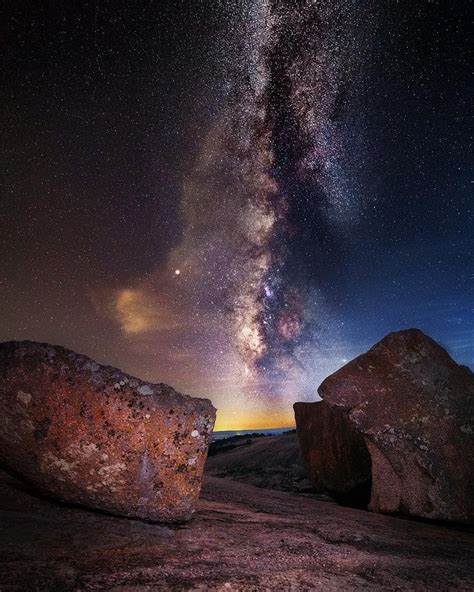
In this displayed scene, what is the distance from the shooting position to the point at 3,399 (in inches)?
107

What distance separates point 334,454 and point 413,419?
2026 mm

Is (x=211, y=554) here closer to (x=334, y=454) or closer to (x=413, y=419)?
(x=413, y=419)

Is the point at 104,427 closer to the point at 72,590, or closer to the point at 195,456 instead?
the point at 195,456

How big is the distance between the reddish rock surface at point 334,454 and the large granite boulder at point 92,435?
11.6 feet

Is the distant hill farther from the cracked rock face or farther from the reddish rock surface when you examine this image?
the cracked rock face

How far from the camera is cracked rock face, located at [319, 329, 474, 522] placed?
4281 millimetres

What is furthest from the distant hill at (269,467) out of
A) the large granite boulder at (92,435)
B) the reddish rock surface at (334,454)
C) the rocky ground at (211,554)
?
the large granite boulder at (92,435)

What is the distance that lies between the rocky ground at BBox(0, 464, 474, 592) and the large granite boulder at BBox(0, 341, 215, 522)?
15 centimetres

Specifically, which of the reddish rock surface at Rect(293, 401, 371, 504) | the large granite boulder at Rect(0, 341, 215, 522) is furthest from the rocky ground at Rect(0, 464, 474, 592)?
the reddish rock surface at Rect(293, 401, 371, 504)

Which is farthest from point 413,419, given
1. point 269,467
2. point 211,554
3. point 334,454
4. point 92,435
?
point 269,467

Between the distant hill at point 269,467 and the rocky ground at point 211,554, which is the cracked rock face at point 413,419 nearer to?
the rocky ground at point 211,554

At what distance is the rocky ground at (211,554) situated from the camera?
186 cm

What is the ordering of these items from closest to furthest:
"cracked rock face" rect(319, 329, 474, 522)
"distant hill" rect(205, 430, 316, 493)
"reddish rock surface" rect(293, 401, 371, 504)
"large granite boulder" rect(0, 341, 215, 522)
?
"large granite boulder" rect(0, 341, 215, 522) < "cracked rock face" rect(319, 329, 474, 522) < "reddish rock surface" rect(293, 401, 371, 504) < "distant hill" rect(205, 430, 316, 493)

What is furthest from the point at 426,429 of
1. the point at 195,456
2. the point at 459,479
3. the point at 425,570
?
the point at 195,456
